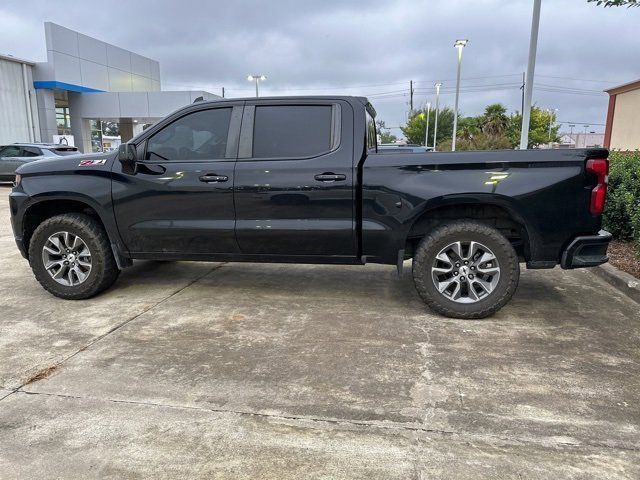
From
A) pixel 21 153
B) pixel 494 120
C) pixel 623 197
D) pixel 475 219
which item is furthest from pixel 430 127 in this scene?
pixel 475 219

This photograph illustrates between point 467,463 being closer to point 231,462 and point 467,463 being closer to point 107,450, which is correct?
point 231,462

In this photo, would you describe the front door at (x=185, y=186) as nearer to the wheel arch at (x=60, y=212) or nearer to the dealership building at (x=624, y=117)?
the wheel arch at (x=60, y=212)

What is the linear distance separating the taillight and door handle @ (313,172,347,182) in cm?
203

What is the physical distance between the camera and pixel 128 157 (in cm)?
456

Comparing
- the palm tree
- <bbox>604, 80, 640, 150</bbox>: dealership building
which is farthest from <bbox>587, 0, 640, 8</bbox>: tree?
Answer: the palm tree

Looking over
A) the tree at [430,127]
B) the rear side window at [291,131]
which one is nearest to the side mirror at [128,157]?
the rear side window at [291,131]

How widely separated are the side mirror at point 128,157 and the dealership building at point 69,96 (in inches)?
823

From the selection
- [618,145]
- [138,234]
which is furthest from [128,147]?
[618,145]

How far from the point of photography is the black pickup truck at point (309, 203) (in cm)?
414

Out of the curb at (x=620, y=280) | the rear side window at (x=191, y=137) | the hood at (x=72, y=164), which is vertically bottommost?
the curb at (x=620, y=280)

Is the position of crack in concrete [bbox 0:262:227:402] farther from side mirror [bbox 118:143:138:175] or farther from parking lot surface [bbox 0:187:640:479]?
side mirror [bbox 118:143:138:175]

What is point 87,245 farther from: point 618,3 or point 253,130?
point 618,3

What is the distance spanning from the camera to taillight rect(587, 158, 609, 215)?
4.00 meters

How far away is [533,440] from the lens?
2.65 meters
